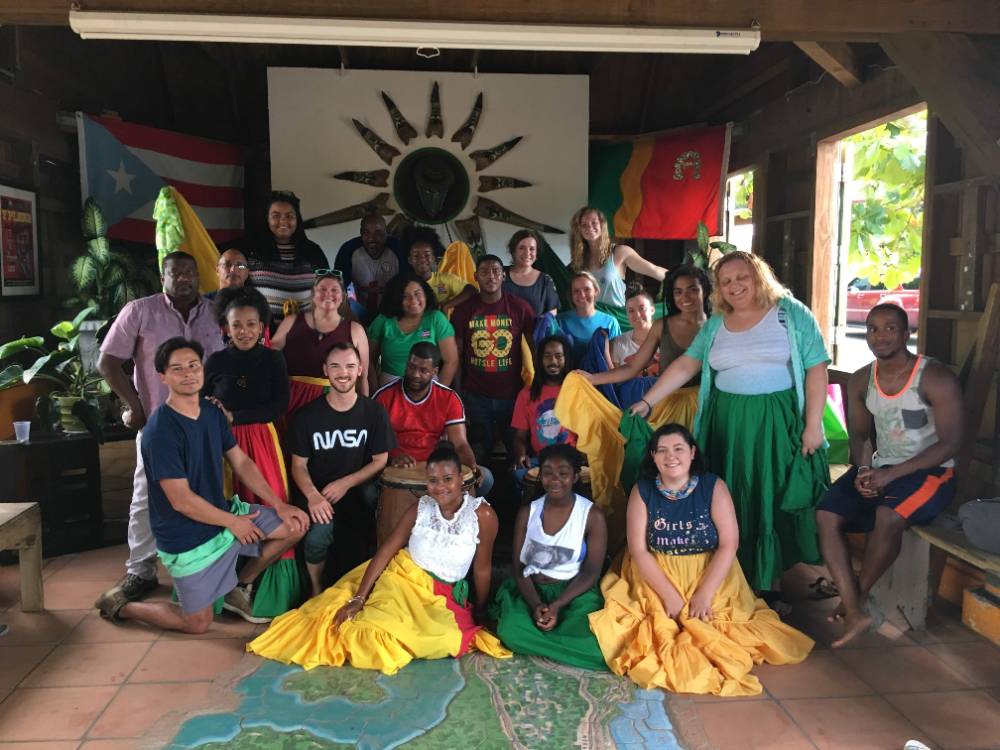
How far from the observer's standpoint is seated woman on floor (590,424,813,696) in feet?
10.2

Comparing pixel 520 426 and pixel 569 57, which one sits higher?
pixel 569 57

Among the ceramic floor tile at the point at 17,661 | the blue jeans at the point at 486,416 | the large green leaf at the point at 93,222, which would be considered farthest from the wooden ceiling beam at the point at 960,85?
the large green leaf at the point at 93,222

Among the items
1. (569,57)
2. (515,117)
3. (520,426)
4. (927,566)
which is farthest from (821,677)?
(569,57)

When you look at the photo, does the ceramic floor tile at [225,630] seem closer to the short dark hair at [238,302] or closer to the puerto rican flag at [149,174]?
the short dark hair at [238,302]

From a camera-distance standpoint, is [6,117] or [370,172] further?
[370,172]

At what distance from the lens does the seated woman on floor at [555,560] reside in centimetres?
322

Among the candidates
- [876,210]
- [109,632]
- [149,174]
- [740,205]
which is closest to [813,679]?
[109,632]

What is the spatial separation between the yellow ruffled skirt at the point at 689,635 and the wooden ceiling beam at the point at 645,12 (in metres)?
2.32

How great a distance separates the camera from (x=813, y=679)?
9.95ft

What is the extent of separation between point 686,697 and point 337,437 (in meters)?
1.81

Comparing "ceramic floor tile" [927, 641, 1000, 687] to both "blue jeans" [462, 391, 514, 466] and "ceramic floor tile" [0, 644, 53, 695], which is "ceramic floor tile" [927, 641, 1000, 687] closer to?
"blue jeans" [462, 391, 514, 466]

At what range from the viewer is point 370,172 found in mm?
8070

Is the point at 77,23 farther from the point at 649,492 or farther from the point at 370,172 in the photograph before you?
the point at 370,172

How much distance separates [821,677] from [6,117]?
228 inches
